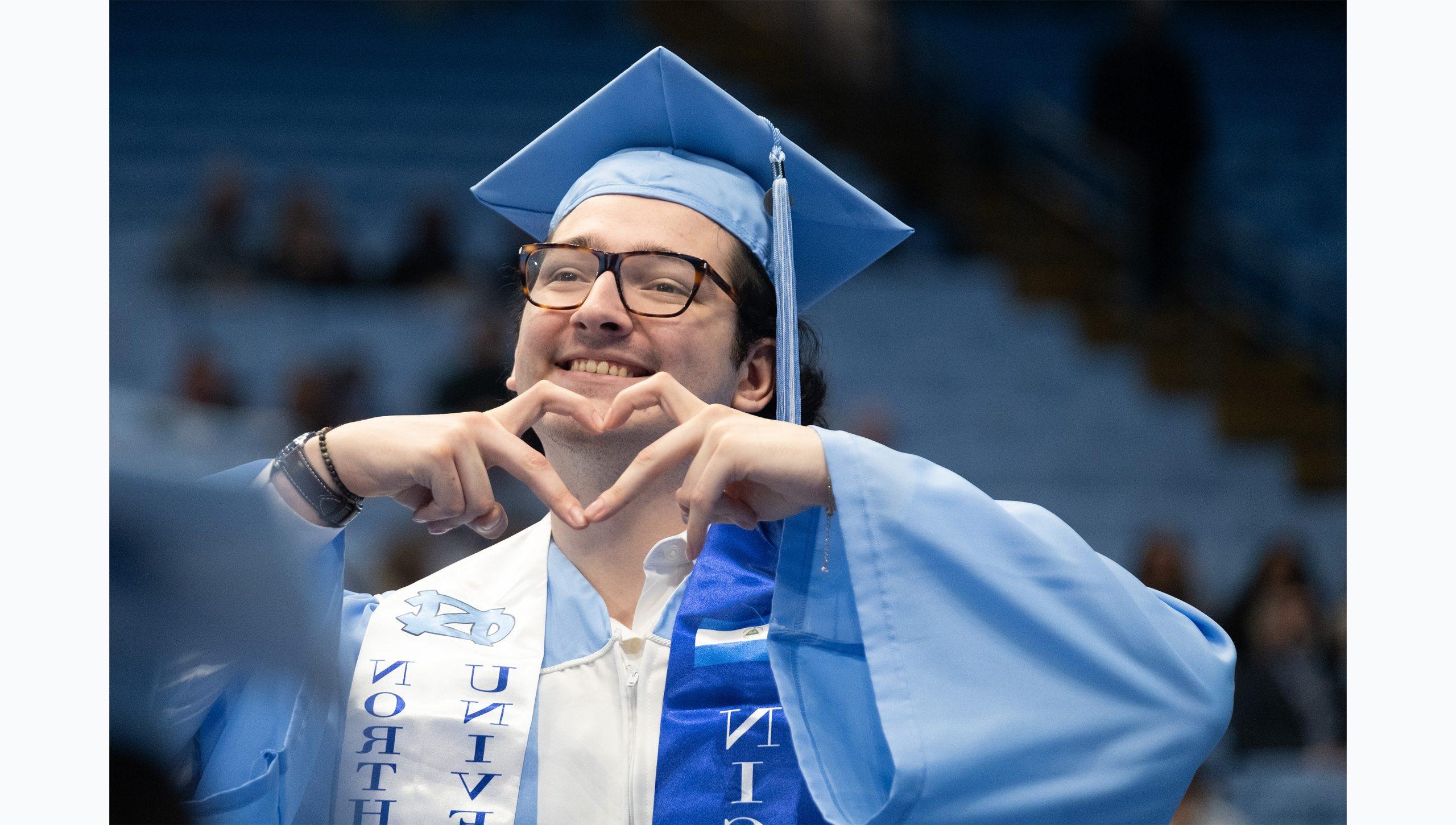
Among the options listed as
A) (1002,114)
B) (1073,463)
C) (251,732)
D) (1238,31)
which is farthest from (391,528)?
(1238,31)

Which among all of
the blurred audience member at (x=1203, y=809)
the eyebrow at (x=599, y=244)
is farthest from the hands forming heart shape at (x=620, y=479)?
the blurred audience member at (x=1203, y=809)

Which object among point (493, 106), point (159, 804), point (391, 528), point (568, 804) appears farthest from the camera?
point (493, 106)

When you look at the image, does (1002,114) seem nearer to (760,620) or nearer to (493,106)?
(493,106)

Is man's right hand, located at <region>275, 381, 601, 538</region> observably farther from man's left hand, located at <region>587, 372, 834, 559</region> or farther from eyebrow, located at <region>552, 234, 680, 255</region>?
eyebrow, located at <region>552, 234, 680, 255</region>

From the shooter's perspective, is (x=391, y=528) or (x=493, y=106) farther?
(x=493, y=106)

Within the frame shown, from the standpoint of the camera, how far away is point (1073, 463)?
20.8ft

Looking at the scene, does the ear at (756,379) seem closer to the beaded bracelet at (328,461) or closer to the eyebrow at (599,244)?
the eyebrow at (599,244)

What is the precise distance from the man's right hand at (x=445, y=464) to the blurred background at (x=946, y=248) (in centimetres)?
248

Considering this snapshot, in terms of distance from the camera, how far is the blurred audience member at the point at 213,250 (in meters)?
5.94

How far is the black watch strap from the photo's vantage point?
5.18 ft

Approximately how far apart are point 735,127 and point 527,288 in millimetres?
393

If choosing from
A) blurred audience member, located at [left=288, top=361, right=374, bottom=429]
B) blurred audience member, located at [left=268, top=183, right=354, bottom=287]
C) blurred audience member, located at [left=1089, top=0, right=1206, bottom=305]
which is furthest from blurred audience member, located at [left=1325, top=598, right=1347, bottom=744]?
blurred audience member, located at [left=268, top=183, right=354, bottom=287]

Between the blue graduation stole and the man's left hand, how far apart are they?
257 mm

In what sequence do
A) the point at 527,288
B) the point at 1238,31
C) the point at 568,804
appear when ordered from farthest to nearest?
the point at 1238,31 < the point at 527,288 < the point at 568,804
